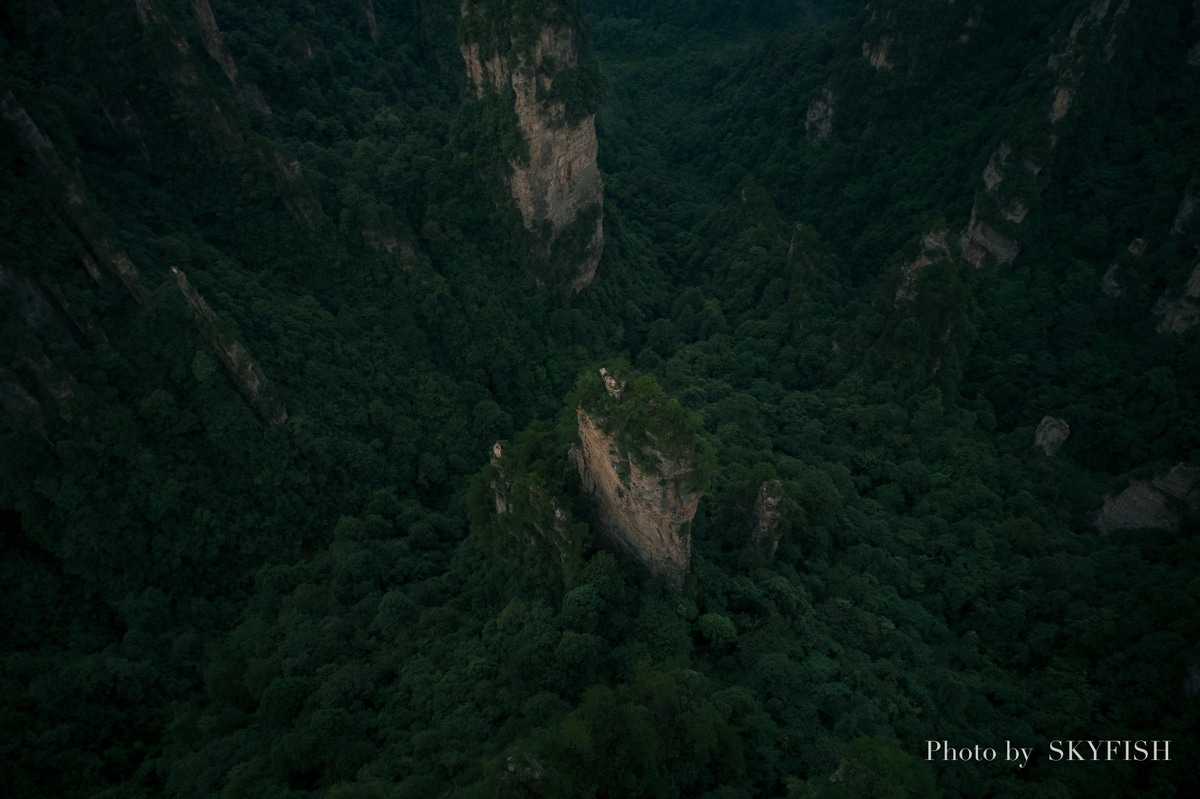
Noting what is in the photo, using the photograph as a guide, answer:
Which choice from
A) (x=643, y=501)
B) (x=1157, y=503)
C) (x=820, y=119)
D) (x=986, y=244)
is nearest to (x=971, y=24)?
(x=820, y=119)

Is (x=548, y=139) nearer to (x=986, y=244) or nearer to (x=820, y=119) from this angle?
(x=820, y=119)

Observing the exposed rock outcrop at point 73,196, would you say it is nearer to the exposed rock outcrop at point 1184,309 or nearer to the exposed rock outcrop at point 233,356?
the exposed rock outcrop at point 233,356

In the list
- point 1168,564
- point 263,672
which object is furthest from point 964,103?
point 263,672

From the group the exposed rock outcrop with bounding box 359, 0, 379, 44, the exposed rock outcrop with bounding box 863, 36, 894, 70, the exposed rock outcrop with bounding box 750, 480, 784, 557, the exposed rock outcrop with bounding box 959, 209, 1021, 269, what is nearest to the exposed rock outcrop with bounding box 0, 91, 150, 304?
the exposed rock outcrop with bounding box 750, 480, 784, 557

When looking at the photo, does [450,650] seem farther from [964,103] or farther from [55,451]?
[964,103]

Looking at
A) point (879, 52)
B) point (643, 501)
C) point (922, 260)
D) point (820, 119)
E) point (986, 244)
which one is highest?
point (879, 52)

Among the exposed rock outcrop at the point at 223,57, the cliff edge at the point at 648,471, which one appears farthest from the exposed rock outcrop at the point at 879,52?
the cliff edge at the point at 648,471
